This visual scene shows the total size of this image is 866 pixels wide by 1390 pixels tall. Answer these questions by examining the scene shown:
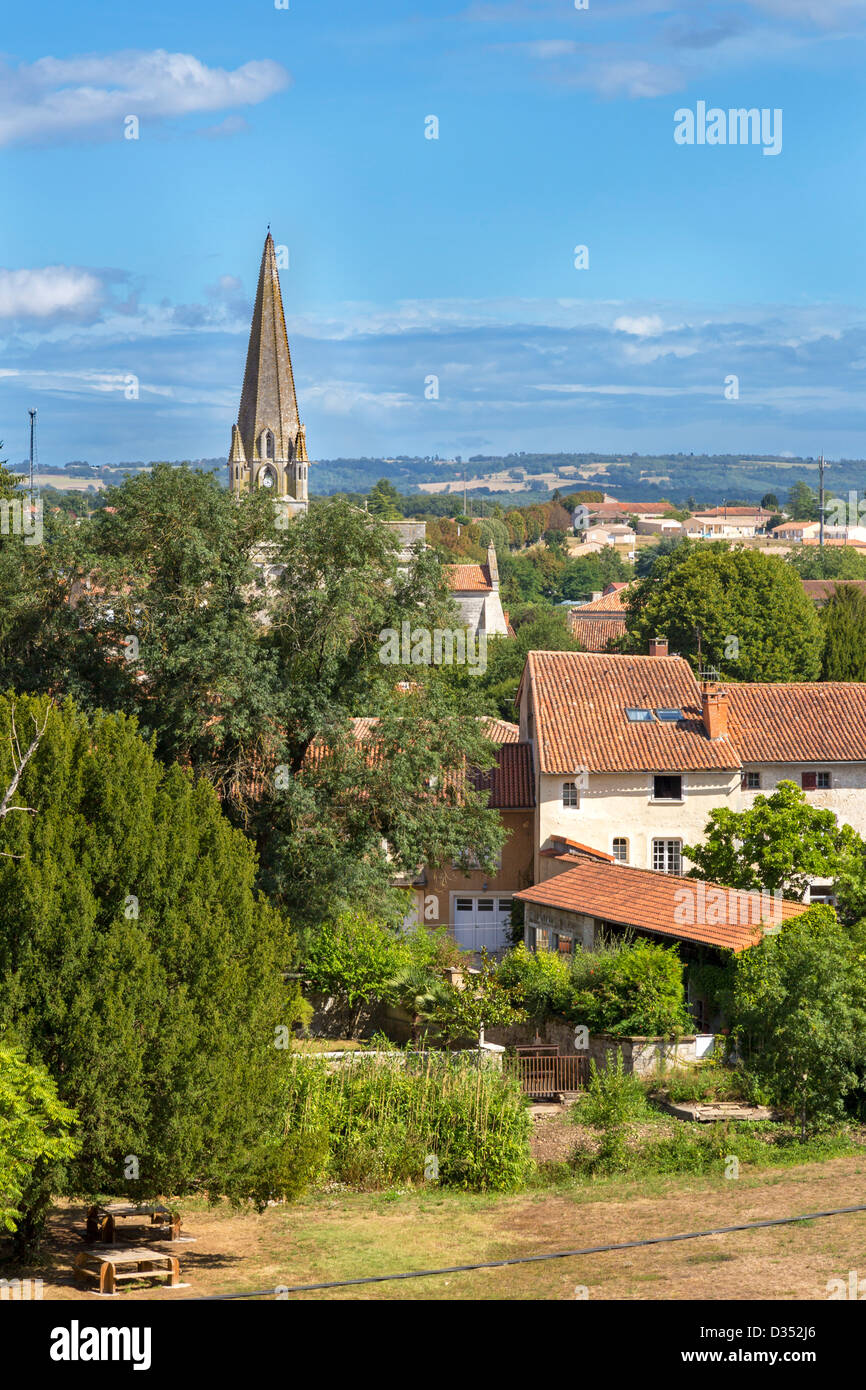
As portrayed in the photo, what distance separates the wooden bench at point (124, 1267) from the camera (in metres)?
17.9

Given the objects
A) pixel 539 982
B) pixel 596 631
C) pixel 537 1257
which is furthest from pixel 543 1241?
pixel 596 631

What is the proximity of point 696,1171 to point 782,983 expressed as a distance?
4.09m

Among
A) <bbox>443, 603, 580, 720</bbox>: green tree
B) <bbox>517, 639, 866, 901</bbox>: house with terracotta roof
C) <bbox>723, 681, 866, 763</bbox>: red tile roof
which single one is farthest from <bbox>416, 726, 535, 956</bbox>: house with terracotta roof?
<bbox>443, 603, 580, 720</bbox>: green tree

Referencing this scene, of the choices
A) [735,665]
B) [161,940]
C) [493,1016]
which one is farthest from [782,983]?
[735,665]

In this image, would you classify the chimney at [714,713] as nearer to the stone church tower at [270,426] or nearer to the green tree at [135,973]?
the green tree at [135,973]

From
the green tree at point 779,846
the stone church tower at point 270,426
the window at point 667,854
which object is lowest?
the window at point 667,854

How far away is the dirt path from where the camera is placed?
693 inches

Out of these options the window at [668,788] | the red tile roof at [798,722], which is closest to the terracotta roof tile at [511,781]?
the window at [668,788]

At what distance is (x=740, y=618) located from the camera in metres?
78.6

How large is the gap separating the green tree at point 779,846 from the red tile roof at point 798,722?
24.2 ft

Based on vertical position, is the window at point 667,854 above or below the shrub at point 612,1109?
above

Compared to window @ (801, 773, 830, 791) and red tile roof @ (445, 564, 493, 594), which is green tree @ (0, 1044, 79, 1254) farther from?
red tile roof @ (445, 564, 493, 594)

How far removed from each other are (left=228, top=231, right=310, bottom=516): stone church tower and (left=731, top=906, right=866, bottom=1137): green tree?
82.9 m

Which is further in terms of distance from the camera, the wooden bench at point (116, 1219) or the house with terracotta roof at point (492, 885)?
the house with terracotta roof at point (492, 885)
